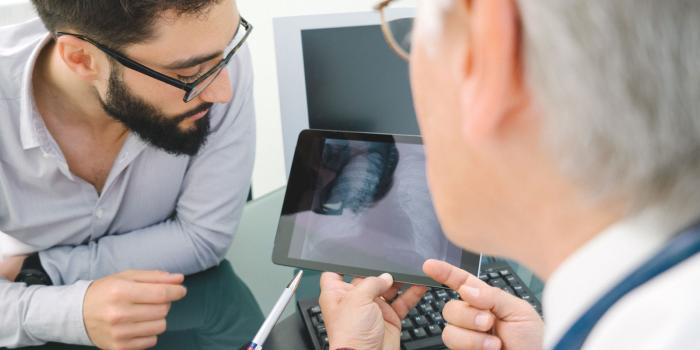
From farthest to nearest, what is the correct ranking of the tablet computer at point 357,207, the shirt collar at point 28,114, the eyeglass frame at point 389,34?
the shirt collar at point 28,114 → the tablet computer at point 357,207 → the eyeglass frame at point 389,34

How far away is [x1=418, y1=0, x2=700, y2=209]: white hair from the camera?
0.97 ft

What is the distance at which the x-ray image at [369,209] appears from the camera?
796mm

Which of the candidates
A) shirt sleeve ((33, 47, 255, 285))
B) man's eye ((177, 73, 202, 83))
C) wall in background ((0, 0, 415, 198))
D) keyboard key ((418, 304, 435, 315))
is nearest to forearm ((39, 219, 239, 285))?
shirt sleeve ((33, 47, 255, 285))

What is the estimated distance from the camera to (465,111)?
364 millimetres

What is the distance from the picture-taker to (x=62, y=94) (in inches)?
39.2

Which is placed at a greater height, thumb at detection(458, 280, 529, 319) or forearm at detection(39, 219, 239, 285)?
thumb at detection(458, 280, 529, 319)

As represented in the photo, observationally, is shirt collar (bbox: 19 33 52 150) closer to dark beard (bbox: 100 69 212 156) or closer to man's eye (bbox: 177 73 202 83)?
dark beard (bbox: 100 69 212 156)

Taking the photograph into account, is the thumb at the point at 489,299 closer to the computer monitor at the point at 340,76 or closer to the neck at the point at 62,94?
the computer monitor at the point at 340,76

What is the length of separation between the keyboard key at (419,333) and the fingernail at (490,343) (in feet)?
0.31

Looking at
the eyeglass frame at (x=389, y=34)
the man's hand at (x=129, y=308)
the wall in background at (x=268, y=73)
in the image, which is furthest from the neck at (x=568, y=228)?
the wall in background at (x=268, y=73)

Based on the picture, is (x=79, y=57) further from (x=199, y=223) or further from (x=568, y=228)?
(x=568, y=228)

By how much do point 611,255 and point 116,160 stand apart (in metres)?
0.84

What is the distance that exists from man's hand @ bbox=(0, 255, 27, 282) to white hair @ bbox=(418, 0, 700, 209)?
2.90 feet

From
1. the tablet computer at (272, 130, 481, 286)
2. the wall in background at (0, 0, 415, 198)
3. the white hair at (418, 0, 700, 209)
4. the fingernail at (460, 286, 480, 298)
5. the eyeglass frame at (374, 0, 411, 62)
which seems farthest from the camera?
the wall in background at (0, 0, 415, 198)
